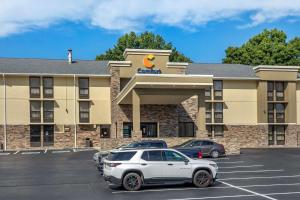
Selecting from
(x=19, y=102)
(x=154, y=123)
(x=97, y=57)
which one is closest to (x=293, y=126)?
(x=154, y=123)

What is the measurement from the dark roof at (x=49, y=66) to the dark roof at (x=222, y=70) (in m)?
9.59

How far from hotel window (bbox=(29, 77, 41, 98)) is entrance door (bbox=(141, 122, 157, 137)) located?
10.5 m

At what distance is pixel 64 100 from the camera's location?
152 ft

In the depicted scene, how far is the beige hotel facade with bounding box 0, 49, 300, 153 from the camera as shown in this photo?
1740 inches

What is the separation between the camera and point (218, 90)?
49562 mm

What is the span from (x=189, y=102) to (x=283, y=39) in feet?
100.0

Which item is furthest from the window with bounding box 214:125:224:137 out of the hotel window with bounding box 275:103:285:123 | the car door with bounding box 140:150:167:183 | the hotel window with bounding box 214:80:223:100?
the car door with bounding box 140:150:167:183

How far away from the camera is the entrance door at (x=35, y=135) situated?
45.3 m

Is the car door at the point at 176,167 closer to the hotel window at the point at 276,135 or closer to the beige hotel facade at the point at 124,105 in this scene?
the beige hotel facade at the point at 124,105

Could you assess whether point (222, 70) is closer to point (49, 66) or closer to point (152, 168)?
point (49, 66)

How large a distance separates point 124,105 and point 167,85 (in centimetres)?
996

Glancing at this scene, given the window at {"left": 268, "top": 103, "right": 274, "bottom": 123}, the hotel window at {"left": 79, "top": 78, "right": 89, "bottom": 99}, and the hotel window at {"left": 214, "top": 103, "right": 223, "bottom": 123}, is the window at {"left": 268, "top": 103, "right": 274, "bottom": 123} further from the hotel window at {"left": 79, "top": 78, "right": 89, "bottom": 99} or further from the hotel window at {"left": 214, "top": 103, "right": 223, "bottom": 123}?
the hotel window at {"left": 79, "top": 78, "right": 89, "bottom": 99}

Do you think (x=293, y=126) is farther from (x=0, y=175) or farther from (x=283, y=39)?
(x=0, y=175)

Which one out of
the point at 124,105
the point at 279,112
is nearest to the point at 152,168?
the point at 124,105
